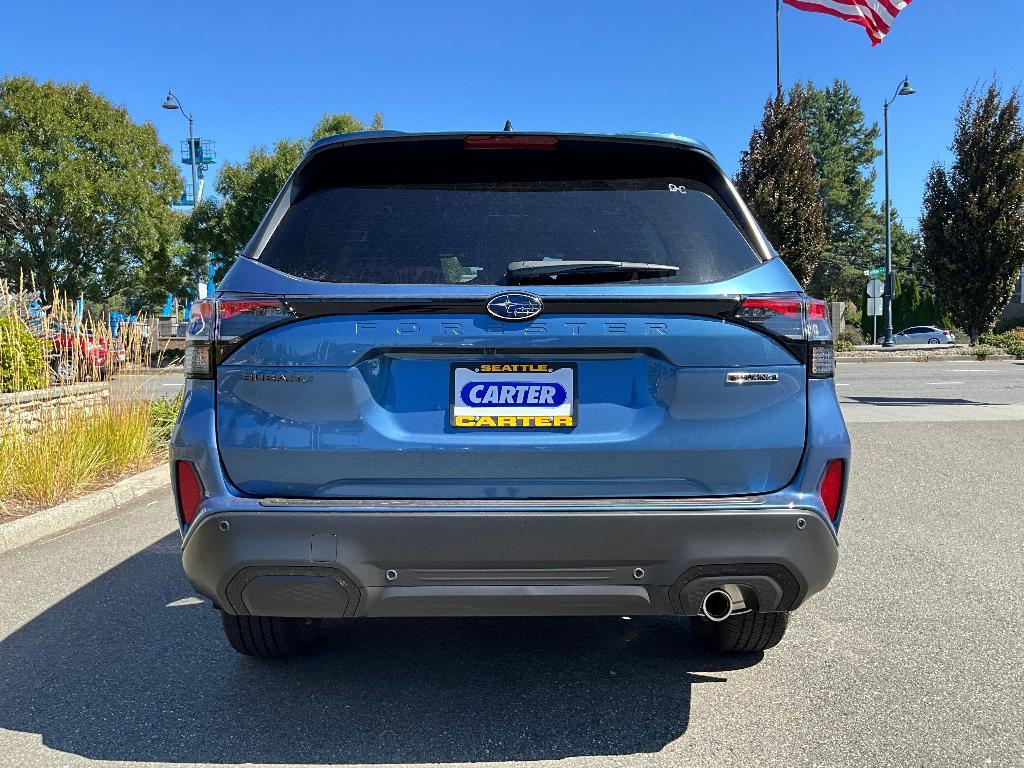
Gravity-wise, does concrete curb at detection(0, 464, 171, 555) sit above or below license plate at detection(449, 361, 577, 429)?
below

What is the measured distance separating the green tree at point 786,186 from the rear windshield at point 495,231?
26.1 m

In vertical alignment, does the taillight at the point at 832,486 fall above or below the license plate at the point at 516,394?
below

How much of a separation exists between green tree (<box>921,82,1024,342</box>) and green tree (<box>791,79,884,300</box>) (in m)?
37.1

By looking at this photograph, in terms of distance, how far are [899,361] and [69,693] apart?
1114 inches

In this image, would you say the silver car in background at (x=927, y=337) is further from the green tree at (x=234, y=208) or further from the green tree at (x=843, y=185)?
the green tree at (x=234, y=208)

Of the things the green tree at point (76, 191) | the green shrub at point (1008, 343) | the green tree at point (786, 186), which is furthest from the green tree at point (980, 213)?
the green tree at point (76, 191)

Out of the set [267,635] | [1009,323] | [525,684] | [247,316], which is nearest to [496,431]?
[247,316]

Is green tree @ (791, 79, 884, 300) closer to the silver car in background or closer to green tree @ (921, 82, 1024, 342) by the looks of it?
the silver car in background

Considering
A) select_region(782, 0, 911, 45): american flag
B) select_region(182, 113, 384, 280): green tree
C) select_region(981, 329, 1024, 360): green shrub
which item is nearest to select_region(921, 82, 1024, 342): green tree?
select_region(981, 329, 1024, 360): green shrub

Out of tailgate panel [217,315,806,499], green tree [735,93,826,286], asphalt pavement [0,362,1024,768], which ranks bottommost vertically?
asphalt pavement [0,362,1024,768]

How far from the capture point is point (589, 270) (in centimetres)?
262

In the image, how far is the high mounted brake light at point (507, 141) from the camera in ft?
9.57

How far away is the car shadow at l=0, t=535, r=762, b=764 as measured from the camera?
2.77m

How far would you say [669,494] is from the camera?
2.53m
